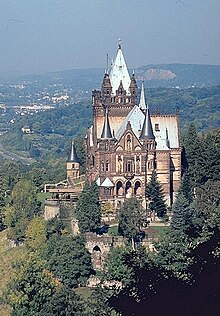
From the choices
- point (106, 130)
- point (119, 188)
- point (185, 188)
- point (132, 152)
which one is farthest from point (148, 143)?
point (185, 188)

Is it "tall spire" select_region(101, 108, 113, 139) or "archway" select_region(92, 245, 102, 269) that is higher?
"tall spire" select_region(101, 108, 113, 139)

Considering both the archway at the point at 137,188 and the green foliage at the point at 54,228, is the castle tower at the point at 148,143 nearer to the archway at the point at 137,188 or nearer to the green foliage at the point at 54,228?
the archway at the point at 137,188

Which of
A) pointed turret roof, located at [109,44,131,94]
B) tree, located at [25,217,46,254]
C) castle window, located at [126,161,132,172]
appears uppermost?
pointed turret roof, located at [109,44,131,94]

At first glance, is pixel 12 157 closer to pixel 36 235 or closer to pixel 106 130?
pixel 106 130

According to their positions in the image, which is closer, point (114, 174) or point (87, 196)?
point (87, 196)

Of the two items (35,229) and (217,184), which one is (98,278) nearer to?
(35,229)

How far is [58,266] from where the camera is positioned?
4719 centimetres

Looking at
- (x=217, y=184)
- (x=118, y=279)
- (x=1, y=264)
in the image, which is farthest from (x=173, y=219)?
(x=1, y=264)

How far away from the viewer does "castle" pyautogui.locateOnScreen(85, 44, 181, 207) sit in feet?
184

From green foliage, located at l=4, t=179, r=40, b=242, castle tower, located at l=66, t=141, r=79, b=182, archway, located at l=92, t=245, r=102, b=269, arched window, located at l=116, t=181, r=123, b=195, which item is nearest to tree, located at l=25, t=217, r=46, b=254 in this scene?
green foliage, located at l=4, t=179, r=40, b=242

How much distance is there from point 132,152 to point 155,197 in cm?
356

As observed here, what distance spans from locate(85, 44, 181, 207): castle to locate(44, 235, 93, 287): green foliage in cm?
828

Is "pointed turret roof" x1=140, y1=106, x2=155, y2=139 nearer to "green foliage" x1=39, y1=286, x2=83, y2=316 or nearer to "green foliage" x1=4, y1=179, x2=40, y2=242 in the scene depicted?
"green foliage" x1=4, y1=179, x2=40, y2=242

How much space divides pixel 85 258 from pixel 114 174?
9.93 meters
